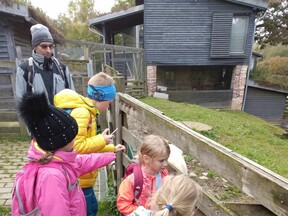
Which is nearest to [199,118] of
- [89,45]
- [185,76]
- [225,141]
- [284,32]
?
[225,141]

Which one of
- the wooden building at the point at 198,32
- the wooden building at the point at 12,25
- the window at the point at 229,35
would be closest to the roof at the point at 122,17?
the wooden building at the point at 198,32

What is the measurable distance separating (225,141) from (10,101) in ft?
18.1

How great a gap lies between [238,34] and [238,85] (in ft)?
10.0

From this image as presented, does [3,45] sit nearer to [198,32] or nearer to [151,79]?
[151,79]

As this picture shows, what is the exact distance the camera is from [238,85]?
45.7 feet

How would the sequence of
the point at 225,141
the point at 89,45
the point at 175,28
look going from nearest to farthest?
the point at 225,141 → the point at 89,45 → the point at 175,28

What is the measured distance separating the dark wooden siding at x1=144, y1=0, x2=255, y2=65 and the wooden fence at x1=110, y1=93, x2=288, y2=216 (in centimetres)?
1133

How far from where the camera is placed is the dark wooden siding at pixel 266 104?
15.6m

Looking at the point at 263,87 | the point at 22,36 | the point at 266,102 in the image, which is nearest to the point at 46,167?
the point at 22,36

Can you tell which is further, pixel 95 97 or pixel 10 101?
pixel 10 101

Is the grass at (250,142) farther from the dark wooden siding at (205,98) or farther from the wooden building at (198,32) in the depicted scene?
the dark wooden siding at (205,98)

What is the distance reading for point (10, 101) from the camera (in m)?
5.38

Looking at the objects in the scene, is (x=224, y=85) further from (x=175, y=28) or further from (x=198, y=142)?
(x=198, y=142)

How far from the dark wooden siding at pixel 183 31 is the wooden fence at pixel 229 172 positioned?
11.3 meters
